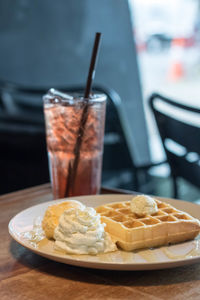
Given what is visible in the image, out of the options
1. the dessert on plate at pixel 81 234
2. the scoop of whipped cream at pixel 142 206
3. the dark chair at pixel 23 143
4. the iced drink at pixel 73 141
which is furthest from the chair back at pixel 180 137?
the dessert on plate at pixel 81 234

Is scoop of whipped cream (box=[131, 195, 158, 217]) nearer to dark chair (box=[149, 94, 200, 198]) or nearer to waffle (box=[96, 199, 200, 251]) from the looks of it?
waffle (box=[96, 199, 200, 251])

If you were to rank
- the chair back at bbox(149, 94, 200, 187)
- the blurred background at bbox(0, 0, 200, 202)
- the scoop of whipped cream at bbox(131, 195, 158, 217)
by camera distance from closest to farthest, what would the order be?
the scoop of whipped cream at bbox(131, 195, 158, 217)
the chair back at bbox(149, 94, 200, 187)
the blurred background at bbox(0, 0, 200, 202)

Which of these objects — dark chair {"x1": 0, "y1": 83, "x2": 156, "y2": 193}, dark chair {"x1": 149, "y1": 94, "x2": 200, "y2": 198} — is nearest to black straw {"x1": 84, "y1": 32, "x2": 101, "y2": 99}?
dark chair {"x1": 149, "y1": 94, "x2": 200, "y2": 198}

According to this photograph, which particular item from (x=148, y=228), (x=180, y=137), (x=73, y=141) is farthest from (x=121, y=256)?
(x=180, y=137)

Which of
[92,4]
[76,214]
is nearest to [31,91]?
[92,4]

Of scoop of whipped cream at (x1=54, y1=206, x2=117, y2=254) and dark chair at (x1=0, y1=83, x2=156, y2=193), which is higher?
scoop of whipped cream at (x1=54, y1=206, x2=117, y2=254)
